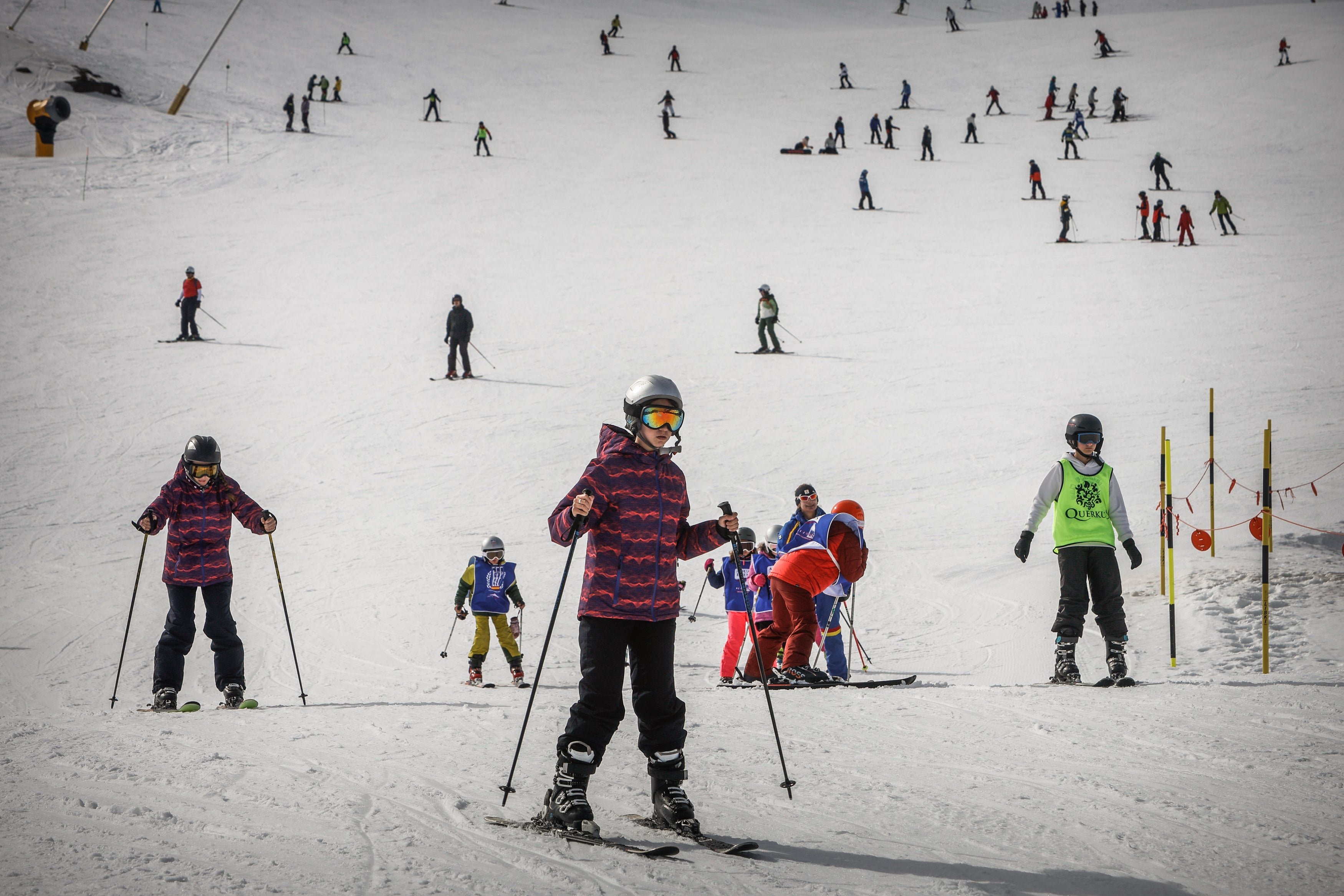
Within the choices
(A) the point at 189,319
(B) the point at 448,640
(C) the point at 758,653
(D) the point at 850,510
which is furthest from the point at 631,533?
(A) the point at 189,319

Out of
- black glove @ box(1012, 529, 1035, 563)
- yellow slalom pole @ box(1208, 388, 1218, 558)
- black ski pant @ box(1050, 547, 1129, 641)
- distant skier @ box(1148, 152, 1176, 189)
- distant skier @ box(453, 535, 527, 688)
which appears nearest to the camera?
black glove @ box(1012, 529, 1035, 563)

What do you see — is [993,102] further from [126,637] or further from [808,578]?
[126,637]

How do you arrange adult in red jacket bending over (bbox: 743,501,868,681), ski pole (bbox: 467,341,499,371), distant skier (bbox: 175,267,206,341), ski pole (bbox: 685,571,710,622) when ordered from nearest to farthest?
adult in red jacket bending over (bbox: 743,501,868,681) → ski pole (bbox: 685,571,710,622) → ski pole (bbox: 467,341,499,371) → distant skier (bbox: 175,267,206,341)

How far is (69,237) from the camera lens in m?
26.6

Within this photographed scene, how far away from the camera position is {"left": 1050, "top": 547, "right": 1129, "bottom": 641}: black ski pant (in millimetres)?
6672

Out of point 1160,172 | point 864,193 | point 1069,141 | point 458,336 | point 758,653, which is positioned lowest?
point 758,653

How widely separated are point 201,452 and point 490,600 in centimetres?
281

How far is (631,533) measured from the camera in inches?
154

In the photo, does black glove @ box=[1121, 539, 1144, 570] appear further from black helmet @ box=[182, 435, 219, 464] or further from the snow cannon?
the snow cannon

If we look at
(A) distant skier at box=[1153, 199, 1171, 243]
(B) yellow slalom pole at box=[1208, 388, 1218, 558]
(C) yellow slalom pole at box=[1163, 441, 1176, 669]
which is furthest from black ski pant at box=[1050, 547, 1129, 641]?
(A) distant skier at box=[1153, 199, 1171, 243]

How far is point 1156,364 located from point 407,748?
16.0m

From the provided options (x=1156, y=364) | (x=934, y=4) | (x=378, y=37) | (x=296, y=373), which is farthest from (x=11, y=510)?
(x=934, y=4)

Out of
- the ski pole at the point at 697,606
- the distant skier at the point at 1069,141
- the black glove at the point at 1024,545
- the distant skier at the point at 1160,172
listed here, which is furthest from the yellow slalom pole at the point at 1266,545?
the distant skier at the point at 1069,141

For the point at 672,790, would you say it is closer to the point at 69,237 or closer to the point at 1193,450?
the point at 1193,450
